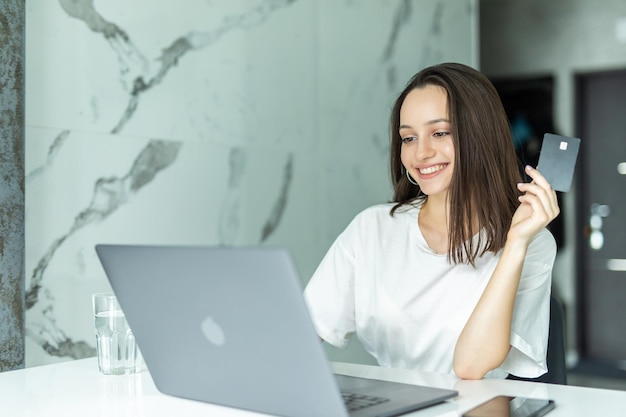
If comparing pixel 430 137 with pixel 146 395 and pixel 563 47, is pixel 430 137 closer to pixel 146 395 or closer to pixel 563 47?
pixel 146 395

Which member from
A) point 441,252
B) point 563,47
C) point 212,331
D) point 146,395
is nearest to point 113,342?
point 146,395

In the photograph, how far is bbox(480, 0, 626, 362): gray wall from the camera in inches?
181

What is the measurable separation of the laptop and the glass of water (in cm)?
21

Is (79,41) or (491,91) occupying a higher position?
(79,41)

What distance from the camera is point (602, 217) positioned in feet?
15.2

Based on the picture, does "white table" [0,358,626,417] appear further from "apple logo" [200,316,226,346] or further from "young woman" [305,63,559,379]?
"young woman" [305,63,559,379]

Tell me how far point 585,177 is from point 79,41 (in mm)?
3444

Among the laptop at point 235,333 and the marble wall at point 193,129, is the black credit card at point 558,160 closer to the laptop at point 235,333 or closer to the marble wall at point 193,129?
the laptop at point 235,333

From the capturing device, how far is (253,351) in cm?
95

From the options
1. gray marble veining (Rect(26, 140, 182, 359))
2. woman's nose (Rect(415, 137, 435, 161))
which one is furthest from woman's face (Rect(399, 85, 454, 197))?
gray marble veining (Rect(26, 140, 182, 359))

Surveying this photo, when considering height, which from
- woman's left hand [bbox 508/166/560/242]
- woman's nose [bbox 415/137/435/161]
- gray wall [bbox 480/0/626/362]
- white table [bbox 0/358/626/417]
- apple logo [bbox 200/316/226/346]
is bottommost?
white table [bbox 0/358/626/417]

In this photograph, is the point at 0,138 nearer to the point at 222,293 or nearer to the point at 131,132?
the point at 131,132

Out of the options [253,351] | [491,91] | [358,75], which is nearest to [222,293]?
[253,351]

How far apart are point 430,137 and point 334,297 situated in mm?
435
